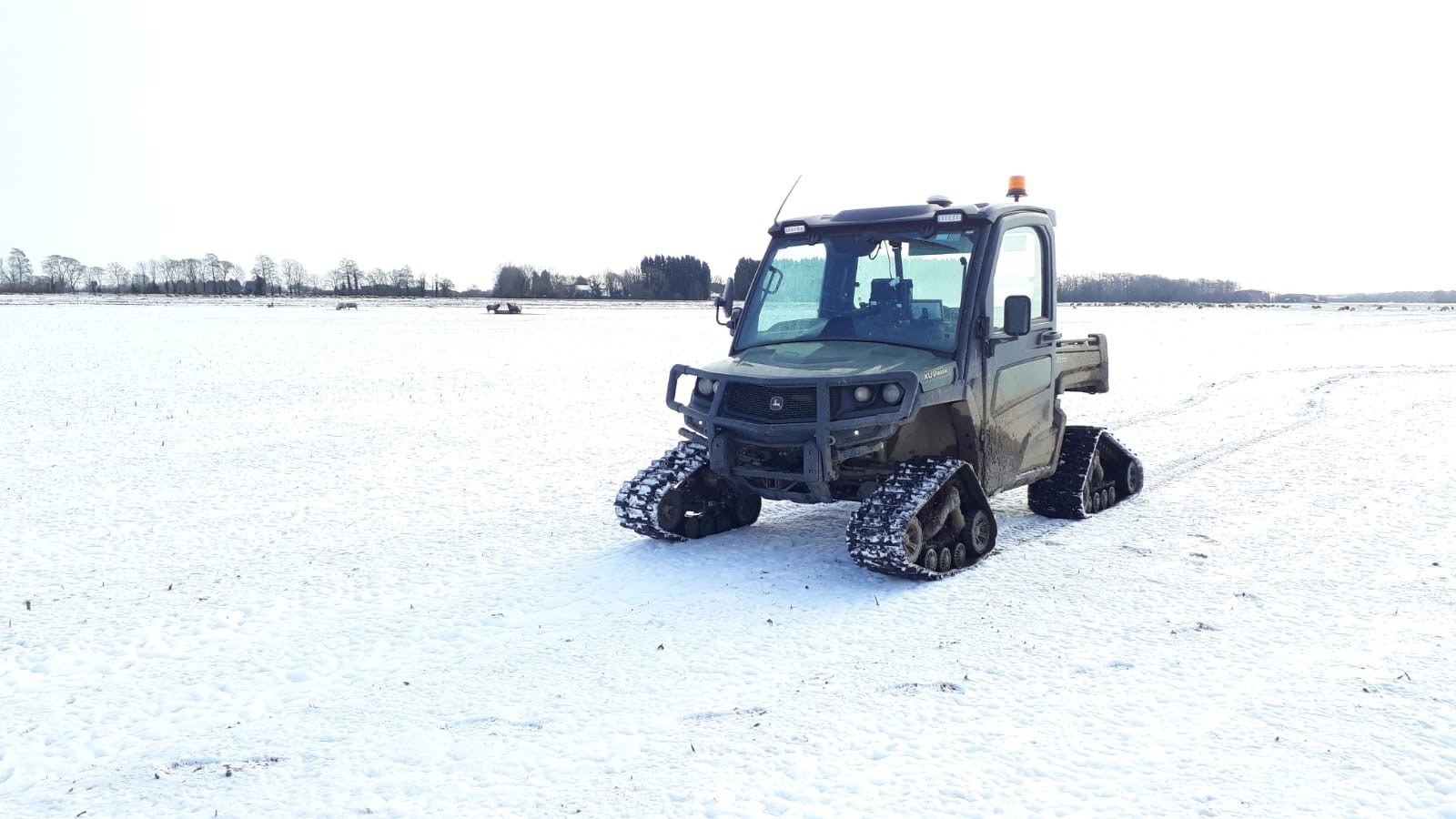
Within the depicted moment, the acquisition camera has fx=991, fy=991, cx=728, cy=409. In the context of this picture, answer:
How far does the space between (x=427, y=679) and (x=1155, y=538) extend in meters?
5.40

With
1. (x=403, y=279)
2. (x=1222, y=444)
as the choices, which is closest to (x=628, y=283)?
(x=403, y=279)

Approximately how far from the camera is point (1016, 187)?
7.54 m

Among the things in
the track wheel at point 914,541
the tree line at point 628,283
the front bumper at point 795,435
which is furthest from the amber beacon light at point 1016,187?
the tree line at point 628,283

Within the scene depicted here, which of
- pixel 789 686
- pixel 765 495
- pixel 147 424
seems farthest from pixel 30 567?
pixel 147 424

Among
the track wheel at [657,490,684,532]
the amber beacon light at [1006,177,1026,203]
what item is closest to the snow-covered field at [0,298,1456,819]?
the track wheel at [657,490,684,532]

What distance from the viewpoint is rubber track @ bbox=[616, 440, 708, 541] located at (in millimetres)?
7160

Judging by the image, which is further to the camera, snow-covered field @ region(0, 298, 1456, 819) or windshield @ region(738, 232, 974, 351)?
windshield @ region(738, 232, 974, 351)

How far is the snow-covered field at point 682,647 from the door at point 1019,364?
0.66 meters

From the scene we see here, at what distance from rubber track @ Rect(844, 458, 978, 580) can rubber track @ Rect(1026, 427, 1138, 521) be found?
199 centimetres

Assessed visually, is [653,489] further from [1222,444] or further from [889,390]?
[1222,444]

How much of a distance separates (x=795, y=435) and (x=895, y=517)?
2.69 ft

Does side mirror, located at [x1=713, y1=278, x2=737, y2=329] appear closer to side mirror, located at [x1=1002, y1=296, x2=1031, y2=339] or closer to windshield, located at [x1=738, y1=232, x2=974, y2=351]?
windshield, located at [x1=738, y1=232, x2=974, y2=351]

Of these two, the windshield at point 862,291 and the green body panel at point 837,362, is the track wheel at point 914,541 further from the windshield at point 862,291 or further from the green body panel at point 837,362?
the windshield at point 862,291

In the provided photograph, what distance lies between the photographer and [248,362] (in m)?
23.2
